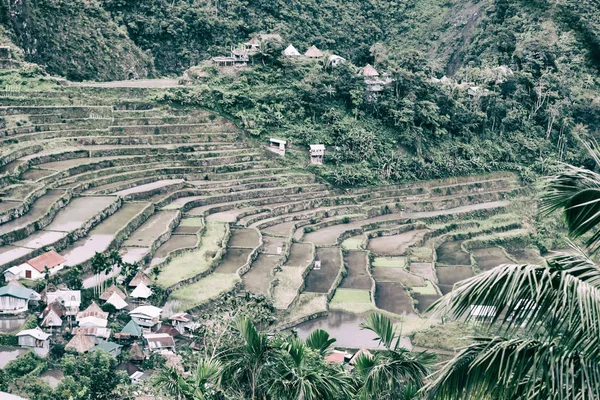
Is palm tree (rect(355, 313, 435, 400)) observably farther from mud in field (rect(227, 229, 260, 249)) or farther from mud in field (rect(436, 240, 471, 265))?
mud in field (rect(436, 240, 471, 265))

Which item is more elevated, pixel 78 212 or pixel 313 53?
pixel 313 53

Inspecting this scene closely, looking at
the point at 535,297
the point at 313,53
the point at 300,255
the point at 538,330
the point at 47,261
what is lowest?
the point at 300,255

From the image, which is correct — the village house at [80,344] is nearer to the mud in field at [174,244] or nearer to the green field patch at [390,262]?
the mud in field at [174,244]

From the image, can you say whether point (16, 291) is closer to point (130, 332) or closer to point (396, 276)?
point (130, 332)

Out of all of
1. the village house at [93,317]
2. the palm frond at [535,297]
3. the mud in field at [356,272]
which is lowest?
the mud in field at [356,272]

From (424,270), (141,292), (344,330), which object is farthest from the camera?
(424,270)

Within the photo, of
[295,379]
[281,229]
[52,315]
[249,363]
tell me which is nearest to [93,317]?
[52,315]

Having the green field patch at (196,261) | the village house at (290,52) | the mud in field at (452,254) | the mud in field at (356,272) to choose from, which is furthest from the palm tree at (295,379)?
the village house at (290,52)
